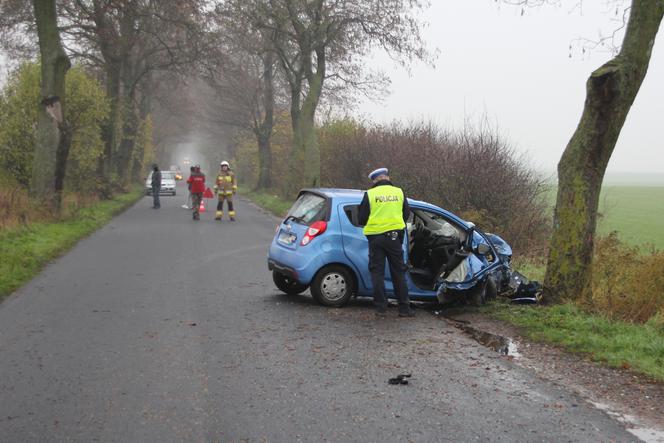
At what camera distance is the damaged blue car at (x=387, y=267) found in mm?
9227

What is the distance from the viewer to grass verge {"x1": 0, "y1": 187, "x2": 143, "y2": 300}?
429 inches

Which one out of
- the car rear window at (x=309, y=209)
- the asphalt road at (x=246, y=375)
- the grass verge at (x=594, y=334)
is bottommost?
the asphalt road at (x=246, y=375)

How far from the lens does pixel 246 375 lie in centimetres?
602

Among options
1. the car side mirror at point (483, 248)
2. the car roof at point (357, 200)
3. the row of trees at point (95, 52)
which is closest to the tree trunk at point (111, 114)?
the row of trees at point (95, 52)

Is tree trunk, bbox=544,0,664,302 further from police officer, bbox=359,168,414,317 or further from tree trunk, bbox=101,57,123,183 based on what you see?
tree trunk, bbox=101,57,123,183

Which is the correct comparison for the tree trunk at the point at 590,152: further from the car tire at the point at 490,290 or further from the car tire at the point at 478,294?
the car tire at the point at 478,294

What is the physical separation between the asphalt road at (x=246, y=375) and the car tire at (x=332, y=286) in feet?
0.64

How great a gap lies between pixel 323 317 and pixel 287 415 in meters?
3.71

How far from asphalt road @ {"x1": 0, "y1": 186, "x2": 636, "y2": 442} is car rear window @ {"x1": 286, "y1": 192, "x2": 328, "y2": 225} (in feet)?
3.80

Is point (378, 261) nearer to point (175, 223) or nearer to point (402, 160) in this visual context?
point (402, 160)

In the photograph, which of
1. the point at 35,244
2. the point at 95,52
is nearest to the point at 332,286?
the point at 35,244

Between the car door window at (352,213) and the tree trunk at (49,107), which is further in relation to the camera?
the tree trunk at (49,107)

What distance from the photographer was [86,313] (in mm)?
8539

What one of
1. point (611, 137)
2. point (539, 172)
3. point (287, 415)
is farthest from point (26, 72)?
point (287, 415)
